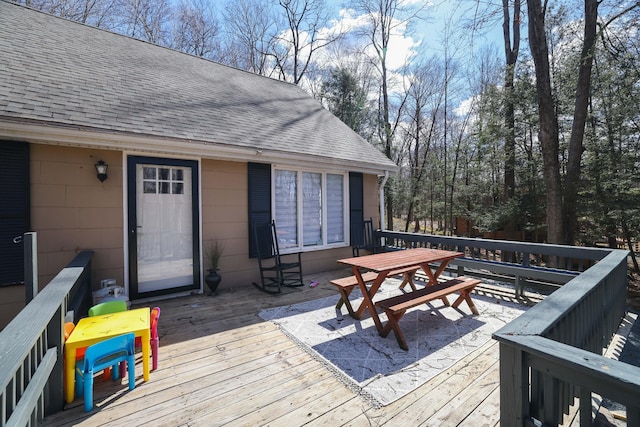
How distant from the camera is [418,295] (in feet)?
10.4

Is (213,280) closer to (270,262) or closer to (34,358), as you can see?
(270,262)

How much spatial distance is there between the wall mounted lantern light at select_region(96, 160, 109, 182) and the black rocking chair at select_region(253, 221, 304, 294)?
213cm

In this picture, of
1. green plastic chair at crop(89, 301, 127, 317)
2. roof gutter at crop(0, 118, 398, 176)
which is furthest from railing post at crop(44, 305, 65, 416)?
roof gutter at crop(0, 118, 398, 176)

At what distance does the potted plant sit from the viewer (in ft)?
14.4

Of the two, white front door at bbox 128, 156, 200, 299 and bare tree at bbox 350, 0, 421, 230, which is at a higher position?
bare tree at bbox 350, 0, 421, 230

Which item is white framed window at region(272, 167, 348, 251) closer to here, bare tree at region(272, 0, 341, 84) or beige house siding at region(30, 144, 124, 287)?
beige house siding at region(30, 144, 124, 287)

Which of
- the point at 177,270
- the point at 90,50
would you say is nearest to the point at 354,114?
the point at 90,50

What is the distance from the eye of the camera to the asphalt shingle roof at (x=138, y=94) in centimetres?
360

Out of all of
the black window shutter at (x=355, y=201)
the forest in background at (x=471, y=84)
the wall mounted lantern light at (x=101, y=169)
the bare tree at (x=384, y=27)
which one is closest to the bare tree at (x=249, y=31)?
the forest in background at (x=471, y=84)

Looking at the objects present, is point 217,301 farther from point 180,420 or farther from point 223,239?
point 180,420

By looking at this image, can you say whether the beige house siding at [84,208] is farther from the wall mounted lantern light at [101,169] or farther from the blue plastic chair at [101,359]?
the blue plastic chair at [101,359]

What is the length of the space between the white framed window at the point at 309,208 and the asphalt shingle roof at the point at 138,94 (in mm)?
550

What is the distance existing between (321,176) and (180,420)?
4587mm

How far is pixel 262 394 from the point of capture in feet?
7.04
